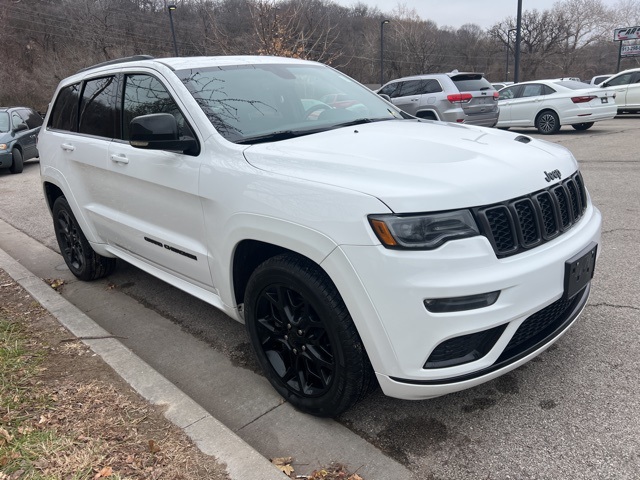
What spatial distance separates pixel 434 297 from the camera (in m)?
2.03

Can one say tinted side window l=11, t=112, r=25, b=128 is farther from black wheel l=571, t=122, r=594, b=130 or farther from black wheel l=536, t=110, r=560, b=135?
black wheel l=571, t=122, r=594, b=130

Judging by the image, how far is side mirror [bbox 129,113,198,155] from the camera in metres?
2.82

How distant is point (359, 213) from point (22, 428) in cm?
196

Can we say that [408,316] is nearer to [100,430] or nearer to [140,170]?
[100,430]

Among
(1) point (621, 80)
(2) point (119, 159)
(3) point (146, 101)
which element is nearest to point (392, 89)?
(1) point (621, 80)

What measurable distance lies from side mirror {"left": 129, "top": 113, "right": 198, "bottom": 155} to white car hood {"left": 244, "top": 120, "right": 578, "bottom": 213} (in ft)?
1.50

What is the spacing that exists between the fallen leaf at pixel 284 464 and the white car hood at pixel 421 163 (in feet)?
4.23

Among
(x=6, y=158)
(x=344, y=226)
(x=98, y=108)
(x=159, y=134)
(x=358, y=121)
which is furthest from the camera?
(x=6, y=158)

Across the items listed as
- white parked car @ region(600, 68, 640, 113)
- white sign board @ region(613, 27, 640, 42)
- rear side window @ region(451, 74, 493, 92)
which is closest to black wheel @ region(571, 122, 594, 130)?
white parked car @ region(600, 68, 640, 113)

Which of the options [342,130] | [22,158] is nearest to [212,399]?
[342,130]

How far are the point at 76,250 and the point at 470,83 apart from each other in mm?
10017

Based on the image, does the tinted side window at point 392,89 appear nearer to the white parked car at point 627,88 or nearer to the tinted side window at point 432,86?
the tinted side window at point 432,86

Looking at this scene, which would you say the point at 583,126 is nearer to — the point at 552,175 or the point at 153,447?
the point at 552,175

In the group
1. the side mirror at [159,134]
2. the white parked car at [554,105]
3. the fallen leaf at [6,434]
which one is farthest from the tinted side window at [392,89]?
the fallen leaf at [6,434]
